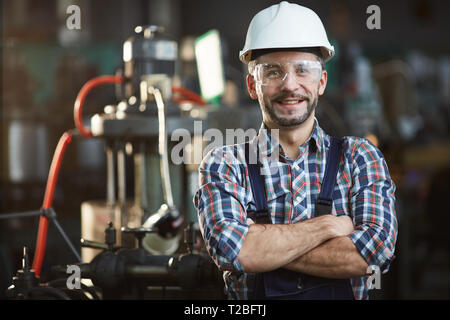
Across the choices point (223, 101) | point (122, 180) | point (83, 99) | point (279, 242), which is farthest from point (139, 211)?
point (223, 101)

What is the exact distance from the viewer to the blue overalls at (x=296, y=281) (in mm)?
1598

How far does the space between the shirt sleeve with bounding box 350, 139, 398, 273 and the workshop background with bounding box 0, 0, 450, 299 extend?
460 millimetres

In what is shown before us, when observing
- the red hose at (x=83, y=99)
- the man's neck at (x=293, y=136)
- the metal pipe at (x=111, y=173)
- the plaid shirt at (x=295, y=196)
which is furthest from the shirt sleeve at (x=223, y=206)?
the metal pipe at (x=111, y=173)

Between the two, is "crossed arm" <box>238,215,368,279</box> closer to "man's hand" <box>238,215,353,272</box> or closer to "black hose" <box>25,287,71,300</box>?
"man's hand" <box>238,215,353,272</box>

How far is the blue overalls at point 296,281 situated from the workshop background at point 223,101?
43 centimetres

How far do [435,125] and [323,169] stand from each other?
7.40m

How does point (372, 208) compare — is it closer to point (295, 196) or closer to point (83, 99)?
point (295, 196)

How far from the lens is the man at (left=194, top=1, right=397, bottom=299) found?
1.56m

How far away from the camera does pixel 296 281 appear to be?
5.25 ft

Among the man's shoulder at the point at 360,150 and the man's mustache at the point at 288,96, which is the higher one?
the man's mustache at the point at 288,96

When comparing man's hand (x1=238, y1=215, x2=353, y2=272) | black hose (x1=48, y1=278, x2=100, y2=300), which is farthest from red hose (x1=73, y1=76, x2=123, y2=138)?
man's hand (x1=238, y1=215, x2=353, y2=272)

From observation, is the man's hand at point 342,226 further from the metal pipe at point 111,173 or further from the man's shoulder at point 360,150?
the metal pipe at point 111,173

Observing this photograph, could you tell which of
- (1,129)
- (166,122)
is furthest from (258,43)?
(1,129)

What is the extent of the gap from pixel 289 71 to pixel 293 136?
0.58ft
